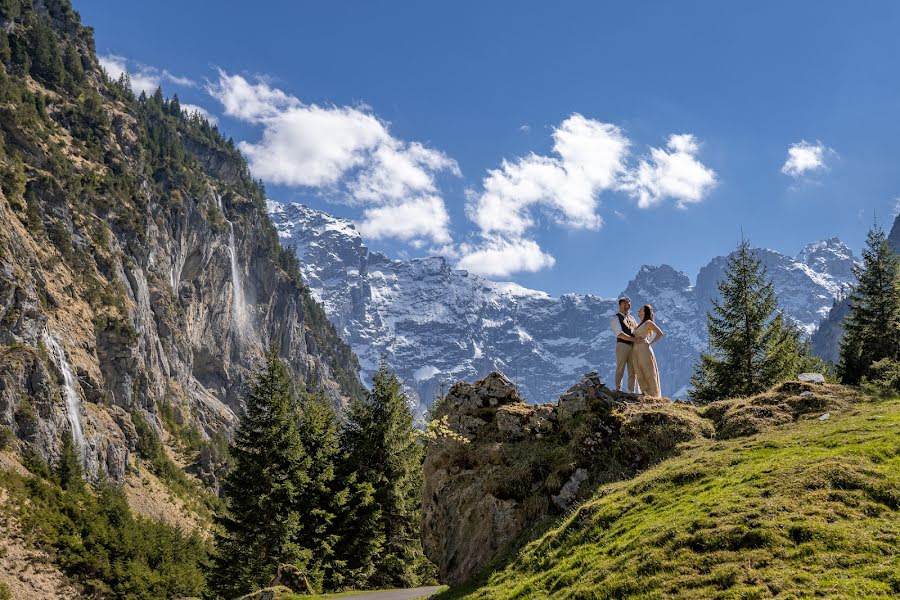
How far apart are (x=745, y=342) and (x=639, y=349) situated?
56.0 ft

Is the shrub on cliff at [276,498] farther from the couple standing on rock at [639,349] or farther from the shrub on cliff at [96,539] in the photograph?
the shrub on cliff at [96,539]

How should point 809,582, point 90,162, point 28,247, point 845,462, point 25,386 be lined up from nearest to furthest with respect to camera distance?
point 809,582 < point 845,462 < point 25,386 < point 28,247 < point 90,162

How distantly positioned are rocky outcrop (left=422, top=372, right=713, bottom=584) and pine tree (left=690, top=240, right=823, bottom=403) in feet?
55.0

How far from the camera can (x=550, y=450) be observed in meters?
18.1

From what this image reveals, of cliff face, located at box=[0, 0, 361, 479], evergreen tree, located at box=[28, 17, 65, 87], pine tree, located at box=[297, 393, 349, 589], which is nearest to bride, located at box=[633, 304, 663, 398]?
pine tree, located at box=[297, 393, 349, 589]

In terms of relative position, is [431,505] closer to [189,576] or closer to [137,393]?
[189,576]

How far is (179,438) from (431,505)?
108 m

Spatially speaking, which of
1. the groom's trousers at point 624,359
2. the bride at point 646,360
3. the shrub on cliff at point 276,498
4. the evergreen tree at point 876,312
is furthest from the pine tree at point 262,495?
the evergreen tree at point 876,312

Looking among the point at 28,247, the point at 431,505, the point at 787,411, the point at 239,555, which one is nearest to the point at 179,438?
the point at 28,247

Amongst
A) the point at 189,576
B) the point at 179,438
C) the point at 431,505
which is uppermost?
the point at 179,438

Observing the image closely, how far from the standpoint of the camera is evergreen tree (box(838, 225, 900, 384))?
1324 inches

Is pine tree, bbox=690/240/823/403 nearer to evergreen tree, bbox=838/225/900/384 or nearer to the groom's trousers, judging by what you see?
evergreen tree, bbox=838/225/900/384

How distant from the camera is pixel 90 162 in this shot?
124 metres

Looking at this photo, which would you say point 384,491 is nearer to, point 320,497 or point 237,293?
point 320,497
